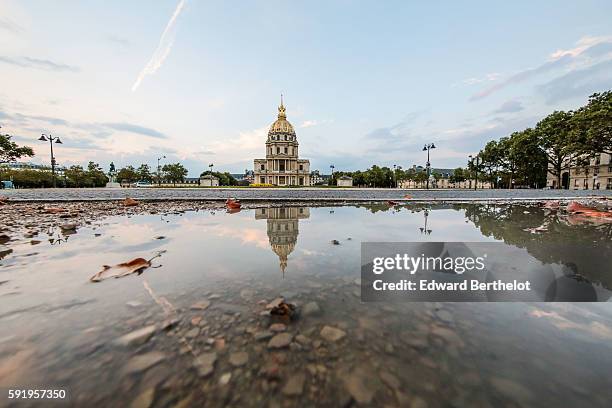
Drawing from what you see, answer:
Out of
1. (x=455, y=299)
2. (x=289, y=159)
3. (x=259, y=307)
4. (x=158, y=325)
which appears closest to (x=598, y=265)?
(x=455, y=299)

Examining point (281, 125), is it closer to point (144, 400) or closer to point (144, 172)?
point (144, 172)

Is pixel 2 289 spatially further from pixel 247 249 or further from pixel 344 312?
pixel 344 312

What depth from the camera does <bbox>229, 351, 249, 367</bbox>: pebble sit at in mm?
1803

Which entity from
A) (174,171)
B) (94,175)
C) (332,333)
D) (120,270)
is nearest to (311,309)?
(332,333)

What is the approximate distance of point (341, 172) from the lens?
426ft

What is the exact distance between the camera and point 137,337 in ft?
6.93

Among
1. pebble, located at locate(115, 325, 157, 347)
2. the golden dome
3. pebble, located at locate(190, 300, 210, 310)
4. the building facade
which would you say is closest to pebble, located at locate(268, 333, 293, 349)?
pebble, located at locate(190, 300, 210, 310)

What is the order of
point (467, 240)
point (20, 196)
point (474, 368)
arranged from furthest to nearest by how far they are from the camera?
point (20, 196) < point (467, 240) < point (474, 368)

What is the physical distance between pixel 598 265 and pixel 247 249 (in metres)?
5.79

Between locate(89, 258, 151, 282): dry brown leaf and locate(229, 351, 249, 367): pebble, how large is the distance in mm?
2553

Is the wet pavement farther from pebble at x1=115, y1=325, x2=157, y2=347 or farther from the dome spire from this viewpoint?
the dome spire

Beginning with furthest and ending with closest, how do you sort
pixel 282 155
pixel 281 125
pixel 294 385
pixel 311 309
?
pixel 281 125
pixel 282 155
pixel 311 309
pixel 294 385

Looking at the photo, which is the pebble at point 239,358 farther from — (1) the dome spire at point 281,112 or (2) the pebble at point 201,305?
(1) the dome spire at point 281,112

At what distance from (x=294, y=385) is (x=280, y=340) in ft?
1.70
